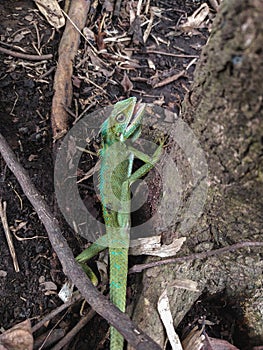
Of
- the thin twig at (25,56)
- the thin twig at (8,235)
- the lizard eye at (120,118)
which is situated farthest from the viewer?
the thin twig at (25,56)

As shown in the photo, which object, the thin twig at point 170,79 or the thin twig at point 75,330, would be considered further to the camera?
the thin twig at point 170,79

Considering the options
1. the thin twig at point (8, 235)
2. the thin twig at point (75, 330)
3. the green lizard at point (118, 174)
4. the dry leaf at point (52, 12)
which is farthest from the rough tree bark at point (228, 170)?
the dry leaf at point (52, 12)

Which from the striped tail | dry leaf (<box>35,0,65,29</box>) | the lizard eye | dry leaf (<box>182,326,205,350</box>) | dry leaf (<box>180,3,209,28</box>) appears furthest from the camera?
dry leaf (<box>180,3,209,28</box>)

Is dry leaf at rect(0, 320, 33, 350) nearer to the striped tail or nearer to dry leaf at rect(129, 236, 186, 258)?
the striped tail

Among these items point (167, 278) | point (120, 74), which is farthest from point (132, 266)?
point (120, 74)

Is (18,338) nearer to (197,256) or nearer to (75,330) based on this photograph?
(75,330)

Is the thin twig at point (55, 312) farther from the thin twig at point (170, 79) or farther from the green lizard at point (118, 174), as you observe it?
the thin twig at point (170, 79)

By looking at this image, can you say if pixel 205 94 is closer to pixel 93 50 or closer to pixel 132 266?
pixel 132 266

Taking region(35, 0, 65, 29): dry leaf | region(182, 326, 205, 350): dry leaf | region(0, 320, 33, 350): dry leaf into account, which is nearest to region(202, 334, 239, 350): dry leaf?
region(182, 326, 205, 350): dry leaf
